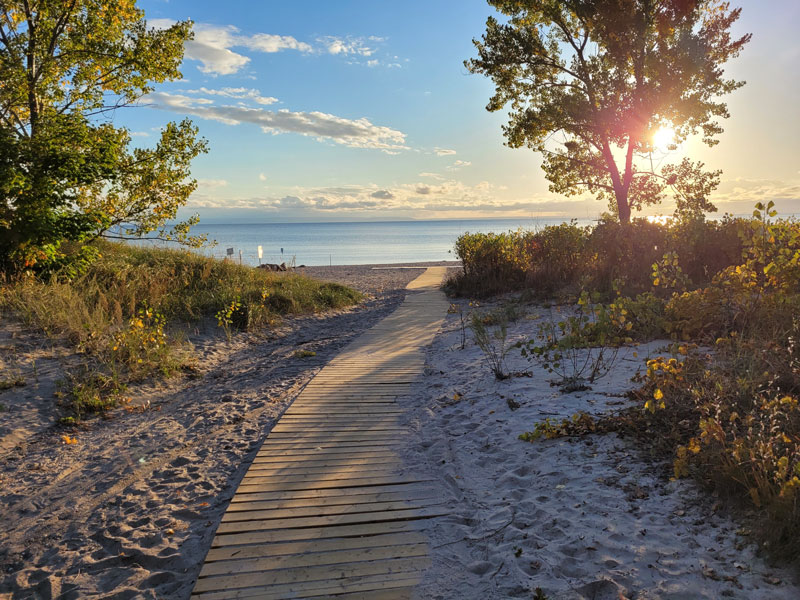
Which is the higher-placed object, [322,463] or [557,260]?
[557,260]

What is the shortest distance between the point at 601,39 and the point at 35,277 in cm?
1781

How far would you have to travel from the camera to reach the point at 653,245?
9.89 m

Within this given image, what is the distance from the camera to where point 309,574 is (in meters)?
2.79

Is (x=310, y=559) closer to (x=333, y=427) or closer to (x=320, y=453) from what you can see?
(x=320, y=453)

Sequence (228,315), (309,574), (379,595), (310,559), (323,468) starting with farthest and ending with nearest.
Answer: (228,315)
(323,468)
(310,559)
(309,574)
(379,595)

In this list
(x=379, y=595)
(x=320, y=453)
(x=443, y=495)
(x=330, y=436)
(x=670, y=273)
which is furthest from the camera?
(x=670, y=273)

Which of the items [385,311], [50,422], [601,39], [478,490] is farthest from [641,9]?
[50,422]

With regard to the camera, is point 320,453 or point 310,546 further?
point 320,453

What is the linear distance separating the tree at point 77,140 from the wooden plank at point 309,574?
24.9 ft

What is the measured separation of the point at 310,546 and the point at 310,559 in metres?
0.13

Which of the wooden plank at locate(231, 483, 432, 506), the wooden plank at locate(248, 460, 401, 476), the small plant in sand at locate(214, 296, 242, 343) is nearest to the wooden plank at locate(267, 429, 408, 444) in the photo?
the wooden plank at locate(248, 460, 401, 476)

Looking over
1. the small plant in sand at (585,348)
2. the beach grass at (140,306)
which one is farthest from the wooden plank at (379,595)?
the beach grass at (140,306)

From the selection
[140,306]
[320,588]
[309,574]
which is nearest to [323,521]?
[309,574]

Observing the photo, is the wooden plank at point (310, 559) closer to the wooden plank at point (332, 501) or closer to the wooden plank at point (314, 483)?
the wooden plank at point (332, 501)
